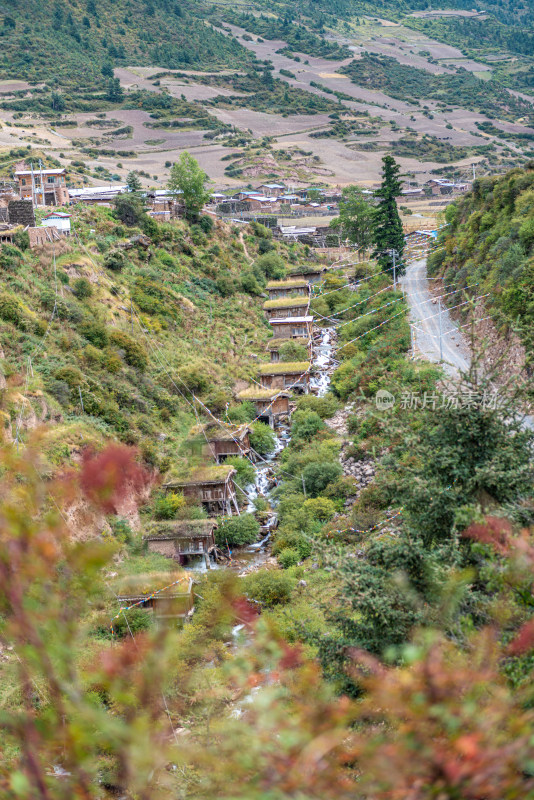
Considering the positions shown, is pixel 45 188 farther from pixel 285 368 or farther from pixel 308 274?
pixel 285 368

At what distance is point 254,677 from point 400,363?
71.4 ft

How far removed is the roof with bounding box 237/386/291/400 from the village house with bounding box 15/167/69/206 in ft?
50.1

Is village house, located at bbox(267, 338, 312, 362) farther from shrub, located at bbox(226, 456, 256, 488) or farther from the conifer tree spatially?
shrub, located at bbox(226, 456, 256, 488)

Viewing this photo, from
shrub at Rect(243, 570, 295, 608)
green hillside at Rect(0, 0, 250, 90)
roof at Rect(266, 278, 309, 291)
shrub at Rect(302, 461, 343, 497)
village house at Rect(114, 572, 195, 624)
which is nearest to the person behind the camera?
village house at Rect(114, 572, 195, 624)

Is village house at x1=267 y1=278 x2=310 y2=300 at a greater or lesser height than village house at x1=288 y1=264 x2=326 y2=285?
greater

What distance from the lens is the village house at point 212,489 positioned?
20328 mm

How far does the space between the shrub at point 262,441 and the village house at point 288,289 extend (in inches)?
600

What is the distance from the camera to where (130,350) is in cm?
2536

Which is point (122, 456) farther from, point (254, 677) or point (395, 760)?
point (395, 760)

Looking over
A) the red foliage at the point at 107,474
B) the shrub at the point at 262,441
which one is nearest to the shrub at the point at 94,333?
the shrub at the point at 262,441

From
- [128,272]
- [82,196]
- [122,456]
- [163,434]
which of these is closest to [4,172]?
[82,196]

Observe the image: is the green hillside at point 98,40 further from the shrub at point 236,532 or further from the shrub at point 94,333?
the shrub at point 236,532

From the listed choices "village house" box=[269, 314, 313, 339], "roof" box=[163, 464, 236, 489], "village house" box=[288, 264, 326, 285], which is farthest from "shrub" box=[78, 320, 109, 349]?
"village house" box=[288, 264, 326, 285]

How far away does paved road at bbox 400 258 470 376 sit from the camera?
24219 millimetres
